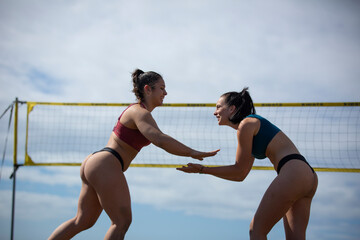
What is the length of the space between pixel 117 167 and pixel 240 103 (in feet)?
3.62

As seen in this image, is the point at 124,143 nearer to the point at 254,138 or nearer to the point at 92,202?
the point at 92,202

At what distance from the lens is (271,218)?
2.71m

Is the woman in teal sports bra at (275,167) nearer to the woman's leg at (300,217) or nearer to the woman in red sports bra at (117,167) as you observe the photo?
the woman's leg at (300,217)

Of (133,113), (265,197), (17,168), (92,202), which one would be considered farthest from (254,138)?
(17,168)

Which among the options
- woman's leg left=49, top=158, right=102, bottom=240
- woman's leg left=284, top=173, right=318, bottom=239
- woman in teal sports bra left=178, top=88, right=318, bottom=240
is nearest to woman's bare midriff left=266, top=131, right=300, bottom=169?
woman in teal sports bra left=178, top=88, right=318, bottom=240

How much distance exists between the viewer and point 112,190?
281cm

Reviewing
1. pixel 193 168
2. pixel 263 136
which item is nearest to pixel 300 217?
pixel 263 136

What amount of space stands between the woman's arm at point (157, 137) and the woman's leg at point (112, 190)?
1.06 feet

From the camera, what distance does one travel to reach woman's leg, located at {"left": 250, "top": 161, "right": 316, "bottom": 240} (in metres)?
2.71

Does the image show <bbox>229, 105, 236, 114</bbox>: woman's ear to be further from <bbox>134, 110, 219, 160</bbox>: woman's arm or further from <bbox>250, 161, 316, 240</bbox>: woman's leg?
<bbox>250, 161, 316, 240</bbox>: woman's leg

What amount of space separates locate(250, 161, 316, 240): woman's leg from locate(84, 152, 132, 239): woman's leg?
92 centimetres

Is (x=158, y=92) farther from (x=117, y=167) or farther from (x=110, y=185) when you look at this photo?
(x=110, y=185)

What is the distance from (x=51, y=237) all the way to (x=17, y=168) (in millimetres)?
3449

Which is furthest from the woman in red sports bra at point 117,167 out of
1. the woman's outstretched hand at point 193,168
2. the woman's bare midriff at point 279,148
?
the woman's bare midriff at point 279,148
